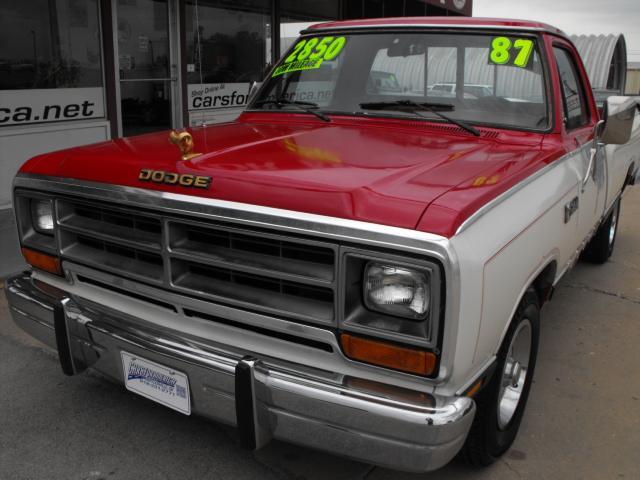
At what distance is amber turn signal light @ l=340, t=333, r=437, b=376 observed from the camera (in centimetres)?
203

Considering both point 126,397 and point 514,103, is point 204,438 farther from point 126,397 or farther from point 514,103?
point 514,103

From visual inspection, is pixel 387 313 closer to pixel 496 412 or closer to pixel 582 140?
pixel 496 412

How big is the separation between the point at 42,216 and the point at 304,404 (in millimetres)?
1616

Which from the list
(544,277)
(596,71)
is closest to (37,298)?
(544,277)

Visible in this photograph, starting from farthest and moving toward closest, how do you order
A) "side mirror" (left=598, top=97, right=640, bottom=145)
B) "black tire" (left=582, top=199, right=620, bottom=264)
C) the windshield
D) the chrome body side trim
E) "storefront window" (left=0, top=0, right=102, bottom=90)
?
"storefront window" (left=0, top=0, right=102, bottom=90)
"black tire" (left=582, top=199, right=620, bottom=264)
"side mirror" (left=598, top=97, right=640, bottom=145)
the windshield
the chrome body side trim

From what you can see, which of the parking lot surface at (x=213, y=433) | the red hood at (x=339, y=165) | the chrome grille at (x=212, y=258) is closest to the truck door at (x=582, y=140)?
the red hood at (x=339, y=165)

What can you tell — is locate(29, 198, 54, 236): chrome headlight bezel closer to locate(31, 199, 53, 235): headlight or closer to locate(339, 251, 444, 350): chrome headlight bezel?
locate(31, 199, 53, 235): headlight

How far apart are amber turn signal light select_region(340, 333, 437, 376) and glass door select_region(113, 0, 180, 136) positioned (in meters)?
6.12

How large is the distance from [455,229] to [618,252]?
16.5 ft

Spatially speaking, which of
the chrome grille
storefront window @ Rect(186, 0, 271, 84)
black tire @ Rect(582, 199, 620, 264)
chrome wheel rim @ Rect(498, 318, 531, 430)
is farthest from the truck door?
storefront window @ Rect(186, 0, 271, 84)

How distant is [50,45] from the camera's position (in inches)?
263

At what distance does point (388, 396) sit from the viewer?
2.10m

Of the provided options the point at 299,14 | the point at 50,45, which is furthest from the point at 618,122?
the point at 299,14

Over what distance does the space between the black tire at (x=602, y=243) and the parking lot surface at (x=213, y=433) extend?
1.71 m
